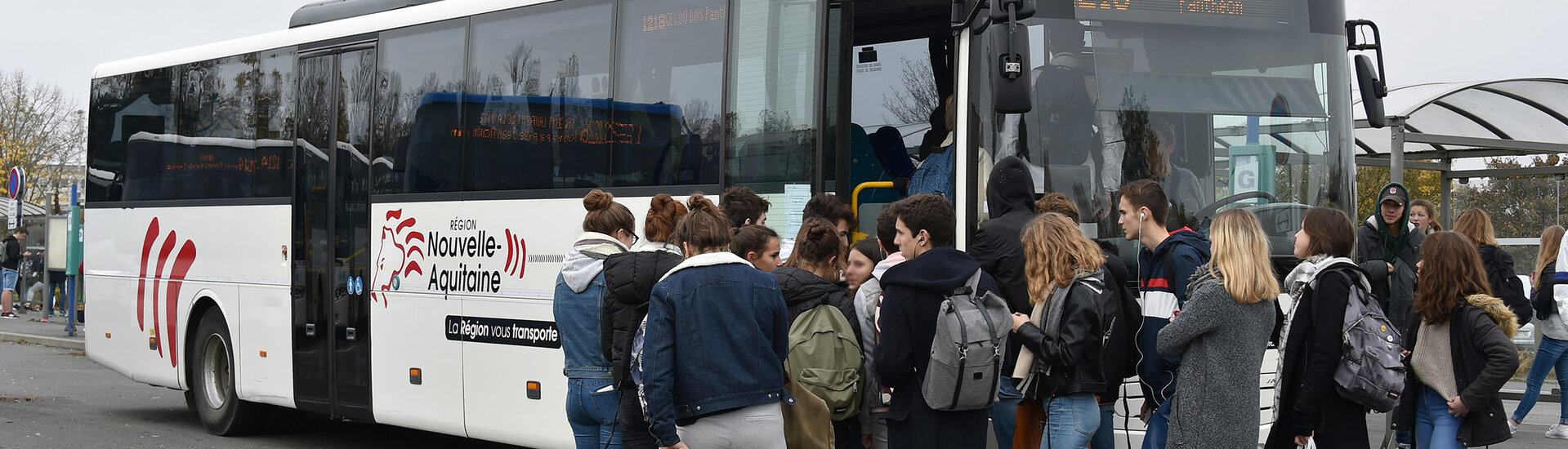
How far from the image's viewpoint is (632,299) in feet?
19.5

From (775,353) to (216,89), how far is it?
8.31 metres

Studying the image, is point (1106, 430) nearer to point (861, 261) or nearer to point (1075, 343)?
point (1075, 343)

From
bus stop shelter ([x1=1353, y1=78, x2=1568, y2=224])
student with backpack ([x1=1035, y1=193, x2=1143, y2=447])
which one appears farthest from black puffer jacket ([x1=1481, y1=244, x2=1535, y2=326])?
student with backpack ([x1=1035, y1=193, x2=1143, y2=447])

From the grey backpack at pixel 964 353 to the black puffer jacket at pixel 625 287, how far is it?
114cm

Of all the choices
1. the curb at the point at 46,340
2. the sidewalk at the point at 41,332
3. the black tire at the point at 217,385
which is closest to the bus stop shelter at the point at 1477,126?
the black tire at the point at 217,385

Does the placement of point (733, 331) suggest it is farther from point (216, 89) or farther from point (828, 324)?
point (216, 89)

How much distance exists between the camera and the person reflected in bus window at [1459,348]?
21.7 feet

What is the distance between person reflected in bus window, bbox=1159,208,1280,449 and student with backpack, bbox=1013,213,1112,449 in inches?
12.3

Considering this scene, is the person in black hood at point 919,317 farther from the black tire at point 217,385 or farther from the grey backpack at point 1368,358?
the black tire at point 217,385

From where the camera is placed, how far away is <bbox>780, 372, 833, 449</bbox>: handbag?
17.8ft

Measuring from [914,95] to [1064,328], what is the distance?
10.3 ft

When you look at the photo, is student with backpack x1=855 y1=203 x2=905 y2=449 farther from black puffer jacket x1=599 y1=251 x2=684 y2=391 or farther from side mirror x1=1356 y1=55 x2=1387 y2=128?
side mirror x1=1356 y1=55 x2=1387 y2=128

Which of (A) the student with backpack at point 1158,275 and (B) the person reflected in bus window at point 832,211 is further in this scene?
(B) the person reflected in bus window at point 832,211

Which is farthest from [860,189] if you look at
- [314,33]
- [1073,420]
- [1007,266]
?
[314,33]
